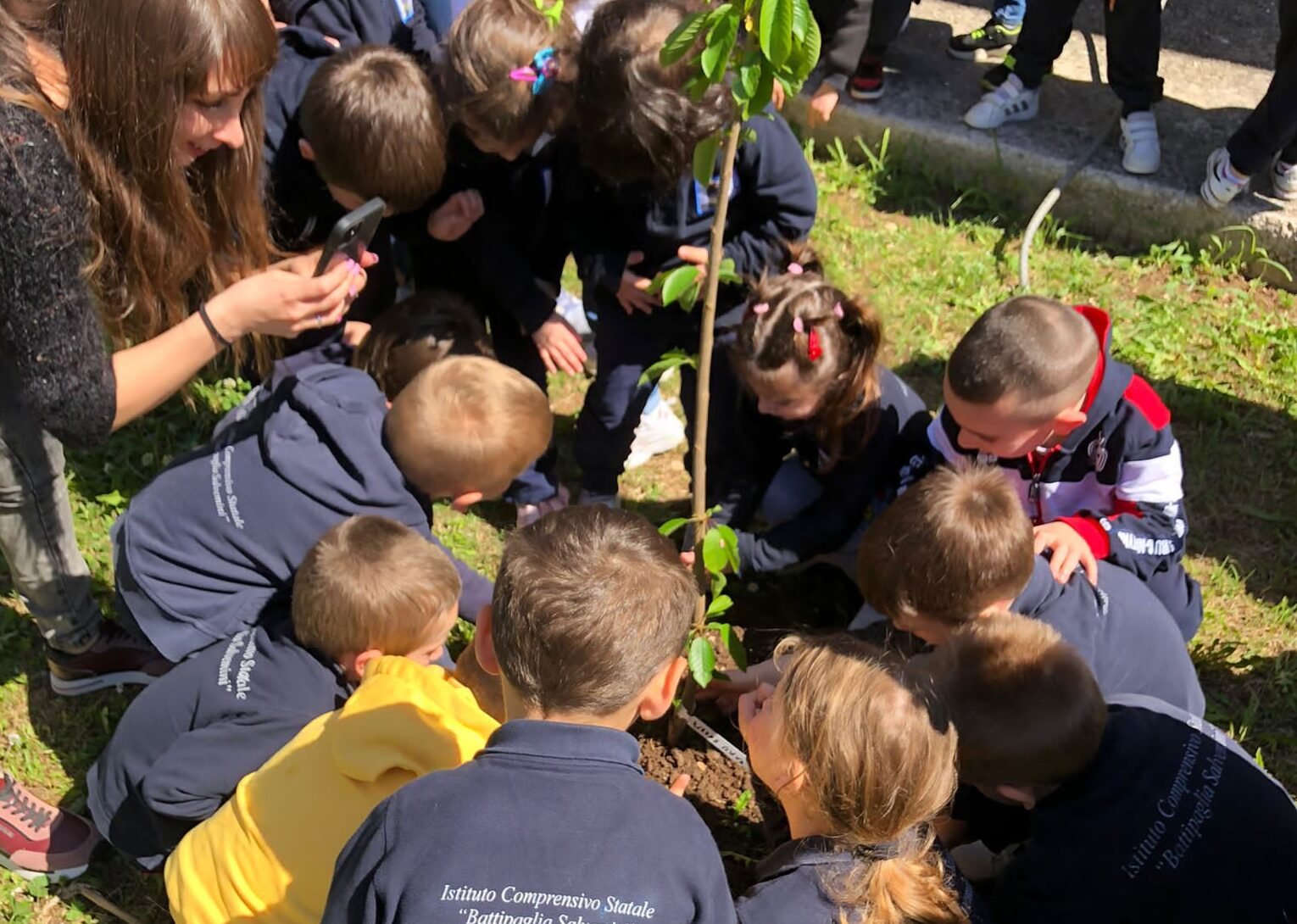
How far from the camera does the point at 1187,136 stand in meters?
4.54

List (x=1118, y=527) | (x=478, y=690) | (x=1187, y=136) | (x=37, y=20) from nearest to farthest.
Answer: (x=37, y=20) < (x=478, y=690) < (x=1118, y=527) < (x=1187, y=136)

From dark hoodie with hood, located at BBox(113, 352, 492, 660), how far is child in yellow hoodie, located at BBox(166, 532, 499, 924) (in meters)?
0.53

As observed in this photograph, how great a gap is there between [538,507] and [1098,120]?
2976mm

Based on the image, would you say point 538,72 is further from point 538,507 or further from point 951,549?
point 951,549

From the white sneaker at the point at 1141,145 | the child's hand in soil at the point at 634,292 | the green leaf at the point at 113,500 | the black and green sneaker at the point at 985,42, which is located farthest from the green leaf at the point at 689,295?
the black and green sneaker at the point at 985,42

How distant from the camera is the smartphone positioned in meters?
2.46

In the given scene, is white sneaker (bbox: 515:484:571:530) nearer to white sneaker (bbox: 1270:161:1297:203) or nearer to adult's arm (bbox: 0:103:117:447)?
adult's arm (bbox: 0:103:117:447)

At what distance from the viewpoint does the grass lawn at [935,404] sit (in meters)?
2.83

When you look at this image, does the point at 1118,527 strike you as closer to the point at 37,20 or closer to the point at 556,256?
the point at 556,256

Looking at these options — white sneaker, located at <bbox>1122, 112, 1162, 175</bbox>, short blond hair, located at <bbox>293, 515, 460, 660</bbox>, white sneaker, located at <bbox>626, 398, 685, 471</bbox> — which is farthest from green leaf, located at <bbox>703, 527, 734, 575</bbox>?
white sneaker, located at <bbox>1122, 112, 1162, 175</bbox>

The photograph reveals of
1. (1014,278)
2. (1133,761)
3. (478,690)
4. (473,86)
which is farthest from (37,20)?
(1014,278)

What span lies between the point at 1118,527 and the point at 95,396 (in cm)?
221

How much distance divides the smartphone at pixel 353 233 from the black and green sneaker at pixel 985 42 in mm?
3366

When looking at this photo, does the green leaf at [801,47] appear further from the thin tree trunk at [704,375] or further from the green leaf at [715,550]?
the green leaf at [715,550]
